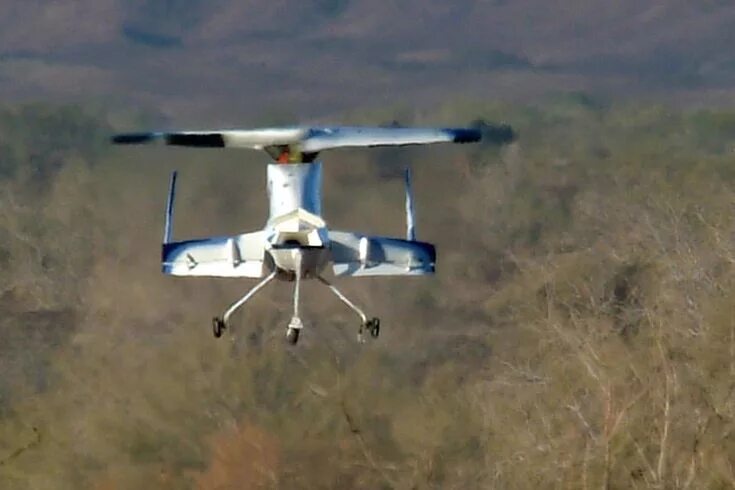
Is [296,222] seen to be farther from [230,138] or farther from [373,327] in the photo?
[230,138]

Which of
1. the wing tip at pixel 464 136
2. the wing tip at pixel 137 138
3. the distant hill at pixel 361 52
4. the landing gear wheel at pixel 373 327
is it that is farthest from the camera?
the distant hill at pixel 361 52

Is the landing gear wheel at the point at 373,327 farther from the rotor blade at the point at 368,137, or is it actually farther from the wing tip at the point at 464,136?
the wing tip at the point at 464,136

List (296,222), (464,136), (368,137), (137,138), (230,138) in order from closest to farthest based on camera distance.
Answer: (296,222) → (368,137) → (230,138) → (137,138) → (464,136)

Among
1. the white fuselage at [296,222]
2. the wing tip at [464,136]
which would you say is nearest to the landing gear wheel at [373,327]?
the white fuselage at [296,222]

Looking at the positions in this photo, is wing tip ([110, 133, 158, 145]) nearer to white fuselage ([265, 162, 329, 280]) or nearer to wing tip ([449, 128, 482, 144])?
white fuselage ([265, 162, 329, 280])

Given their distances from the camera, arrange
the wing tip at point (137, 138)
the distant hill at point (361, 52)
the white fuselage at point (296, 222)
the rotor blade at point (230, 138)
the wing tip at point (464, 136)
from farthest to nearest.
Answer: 1. the distant hill at point (361, 52)
2. the wing tip at point (464, 136)
3. the wing tip at point (137, 138)
4. the rotor blade at point (230, 138)
5. the white fuselage at point (296, 222)

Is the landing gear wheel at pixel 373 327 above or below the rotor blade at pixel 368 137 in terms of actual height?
below

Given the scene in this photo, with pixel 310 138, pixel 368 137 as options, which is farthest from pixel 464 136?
pixel 310 138

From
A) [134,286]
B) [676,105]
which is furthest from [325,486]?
[676,105]
